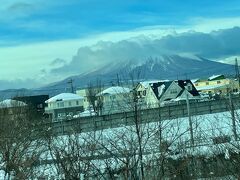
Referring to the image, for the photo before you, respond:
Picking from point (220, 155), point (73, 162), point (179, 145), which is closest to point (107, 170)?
point (73, 162)

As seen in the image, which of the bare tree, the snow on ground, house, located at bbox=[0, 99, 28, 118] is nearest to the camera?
the snow on ground

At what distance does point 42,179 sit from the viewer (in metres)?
9.76

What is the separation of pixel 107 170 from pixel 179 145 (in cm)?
150

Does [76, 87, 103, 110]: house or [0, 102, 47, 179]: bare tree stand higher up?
[76, 87, 103, 110]: house

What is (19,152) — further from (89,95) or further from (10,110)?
(89,95)

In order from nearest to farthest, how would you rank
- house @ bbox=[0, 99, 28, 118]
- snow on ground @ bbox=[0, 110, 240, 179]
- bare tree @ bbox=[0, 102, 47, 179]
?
snow on ground @ bbox=[0, 110, 240, 179] → bare tree @ bbox=[0, 102, 47, 179] → house @ bbox=[0, 99, 28, 118]

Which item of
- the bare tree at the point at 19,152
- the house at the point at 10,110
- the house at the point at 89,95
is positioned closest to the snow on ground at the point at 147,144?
the bare tree at the point at 19,152

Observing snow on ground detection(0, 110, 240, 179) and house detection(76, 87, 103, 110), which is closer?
snow on ground detection(0, 110, 240, 179)

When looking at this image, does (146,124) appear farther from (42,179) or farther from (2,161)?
(2,161)

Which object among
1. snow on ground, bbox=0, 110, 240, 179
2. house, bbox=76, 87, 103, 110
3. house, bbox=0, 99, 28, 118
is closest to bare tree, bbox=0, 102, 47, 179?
snow on ground, bbox=0, 110, 240, 179

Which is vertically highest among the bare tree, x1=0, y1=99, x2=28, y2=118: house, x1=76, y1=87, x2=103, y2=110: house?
x1=76, y1=87, x2=103, y2=110: house

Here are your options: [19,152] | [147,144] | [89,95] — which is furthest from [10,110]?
[89,95]

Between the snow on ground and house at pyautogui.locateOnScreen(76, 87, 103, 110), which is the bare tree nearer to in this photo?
the snow on ground

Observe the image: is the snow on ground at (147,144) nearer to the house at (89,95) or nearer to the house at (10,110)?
the house at (10,110)
